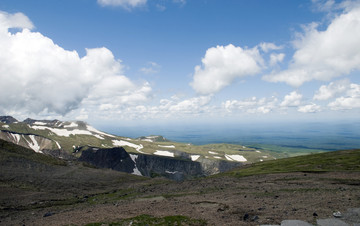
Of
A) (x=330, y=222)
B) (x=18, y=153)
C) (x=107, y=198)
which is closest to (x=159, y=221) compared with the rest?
(x=330, y=222)

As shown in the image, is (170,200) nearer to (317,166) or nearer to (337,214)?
(337,214)

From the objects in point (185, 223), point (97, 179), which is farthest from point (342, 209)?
point (97, 179)

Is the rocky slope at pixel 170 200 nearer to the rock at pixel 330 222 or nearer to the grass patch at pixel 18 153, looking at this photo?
the rock at pixel 330 222

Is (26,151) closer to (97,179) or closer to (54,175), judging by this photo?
(54,175)

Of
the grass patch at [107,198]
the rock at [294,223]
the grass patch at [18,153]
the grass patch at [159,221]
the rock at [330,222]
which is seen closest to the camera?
the rock at [330,222]

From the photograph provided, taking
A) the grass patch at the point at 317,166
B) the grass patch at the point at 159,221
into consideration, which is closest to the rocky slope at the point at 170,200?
the grass patch at the point at 159,221

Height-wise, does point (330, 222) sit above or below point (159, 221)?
above

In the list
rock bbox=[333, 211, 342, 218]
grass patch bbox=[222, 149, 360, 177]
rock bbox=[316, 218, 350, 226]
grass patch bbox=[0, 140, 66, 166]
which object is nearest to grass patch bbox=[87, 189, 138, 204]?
grass patch bbox=[222, 149, 360, 177]

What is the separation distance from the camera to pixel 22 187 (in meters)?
62.7

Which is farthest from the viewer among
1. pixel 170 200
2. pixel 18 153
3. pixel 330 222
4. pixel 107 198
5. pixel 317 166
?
pixel 18 153

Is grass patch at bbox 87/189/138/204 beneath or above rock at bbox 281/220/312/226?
beneath

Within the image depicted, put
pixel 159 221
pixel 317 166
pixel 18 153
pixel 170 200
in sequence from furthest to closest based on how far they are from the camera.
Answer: pixel 18 153
pixel 317 166
pixel 170 200
pixel 159 221

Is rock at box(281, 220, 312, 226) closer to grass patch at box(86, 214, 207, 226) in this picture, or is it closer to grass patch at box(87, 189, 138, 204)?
grass patch at box(86, 214, 207, 226)

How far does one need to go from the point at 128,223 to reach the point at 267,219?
45.3 feet
